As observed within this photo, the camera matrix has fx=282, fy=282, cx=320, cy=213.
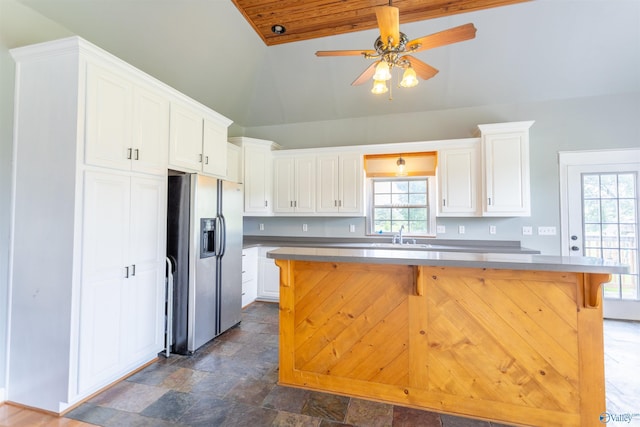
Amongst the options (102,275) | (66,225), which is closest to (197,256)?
(102,275)

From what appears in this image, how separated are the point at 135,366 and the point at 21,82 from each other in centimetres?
234

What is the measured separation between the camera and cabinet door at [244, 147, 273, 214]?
4.38m

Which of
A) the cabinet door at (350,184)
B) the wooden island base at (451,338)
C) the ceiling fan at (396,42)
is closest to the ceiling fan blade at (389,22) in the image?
the ceiling fan at (396,42)

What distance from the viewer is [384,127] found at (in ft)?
14.6

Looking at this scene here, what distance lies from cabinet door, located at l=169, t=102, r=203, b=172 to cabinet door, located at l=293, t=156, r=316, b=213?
1697 mm

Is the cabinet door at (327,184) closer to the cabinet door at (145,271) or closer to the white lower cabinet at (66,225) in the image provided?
the cabinet door at (145,271)

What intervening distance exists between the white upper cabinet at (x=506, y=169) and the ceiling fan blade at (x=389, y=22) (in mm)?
2463

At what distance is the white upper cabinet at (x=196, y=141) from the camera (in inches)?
107

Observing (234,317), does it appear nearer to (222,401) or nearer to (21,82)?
(222,401)

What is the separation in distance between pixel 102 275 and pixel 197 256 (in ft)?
2.58

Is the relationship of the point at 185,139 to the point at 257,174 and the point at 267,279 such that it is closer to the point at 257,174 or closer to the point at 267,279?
the point at 257,174

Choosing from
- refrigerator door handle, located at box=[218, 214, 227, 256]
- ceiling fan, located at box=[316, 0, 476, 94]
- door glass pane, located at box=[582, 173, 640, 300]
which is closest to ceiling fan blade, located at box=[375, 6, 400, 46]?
ceiling fan, located at box=[316, 0, 476, 94]

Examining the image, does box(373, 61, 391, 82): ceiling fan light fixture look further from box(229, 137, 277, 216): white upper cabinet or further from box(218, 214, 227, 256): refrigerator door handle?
box(229, 137, 277, 216): white upper cabinet

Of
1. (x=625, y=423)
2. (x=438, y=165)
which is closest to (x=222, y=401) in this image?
(x=625, y=423)
